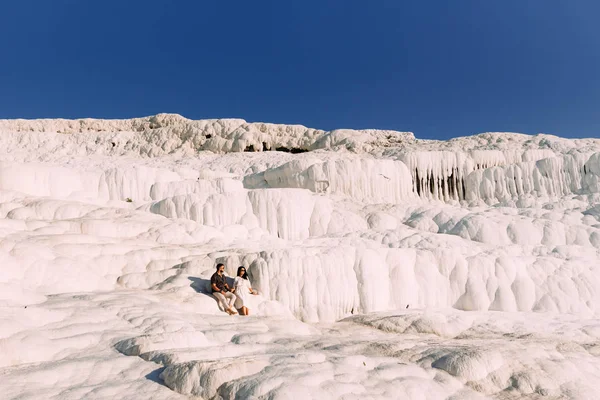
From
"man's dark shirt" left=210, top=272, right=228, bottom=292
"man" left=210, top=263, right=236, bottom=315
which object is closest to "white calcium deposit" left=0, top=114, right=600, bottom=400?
"man" left=210, top=263, right=236, bottom=315

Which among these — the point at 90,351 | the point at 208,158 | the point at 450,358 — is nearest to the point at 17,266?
the point at 90,351

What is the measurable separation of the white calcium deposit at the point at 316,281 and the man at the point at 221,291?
0.23 metres

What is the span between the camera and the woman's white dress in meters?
7.24

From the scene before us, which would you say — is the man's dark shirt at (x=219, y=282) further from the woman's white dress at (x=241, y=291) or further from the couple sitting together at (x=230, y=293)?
the woman's white dress at (x=241, y=291)

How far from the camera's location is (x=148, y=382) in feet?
11.9

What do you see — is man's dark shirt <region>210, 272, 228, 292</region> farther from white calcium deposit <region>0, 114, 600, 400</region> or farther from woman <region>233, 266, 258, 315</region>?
white calcium deposit <region>0, 114, 600, 400</region>

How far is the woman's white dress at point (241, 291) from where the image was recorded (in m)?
7.24

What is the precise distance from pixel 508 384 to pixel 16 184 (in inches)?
572

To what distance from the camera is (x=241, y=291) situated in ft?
23.9

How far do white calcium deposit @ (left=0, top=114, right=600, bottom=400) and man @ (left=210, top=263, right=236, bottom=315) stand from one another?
0.23 m

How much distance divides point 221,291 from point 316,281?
6.60ft

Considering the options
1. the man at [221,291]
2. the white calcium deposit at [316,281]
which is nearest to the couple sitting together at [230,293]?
the man at [221,291]

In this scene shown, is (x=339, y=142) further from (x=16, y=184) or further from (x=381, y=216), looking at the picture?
(x=16, y=184)

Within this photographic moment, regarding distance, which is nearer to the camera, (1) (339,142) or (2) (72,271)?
(2) (72,271)
